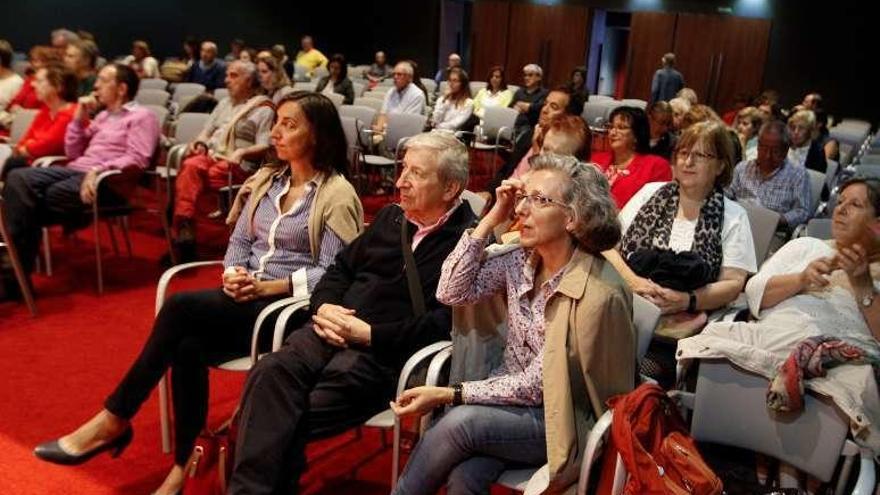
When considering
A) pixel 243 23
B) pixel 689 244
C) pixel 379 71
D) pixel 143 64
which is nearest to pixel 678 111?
pixel 689 244

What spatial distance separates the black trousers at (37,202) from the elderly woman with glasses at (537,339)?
2963 millimetres

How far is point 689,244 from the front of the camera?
2.93m

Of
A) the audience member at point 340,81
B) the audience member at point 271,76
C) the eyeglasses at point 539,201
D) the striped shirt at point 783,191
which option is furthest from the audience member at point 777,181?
the audience member at point 340,81

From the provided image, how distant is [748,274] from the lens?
2893mm

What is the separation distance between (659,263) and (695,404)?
0.79 meters

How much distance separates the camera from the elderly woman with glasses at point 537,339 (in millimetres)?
1963

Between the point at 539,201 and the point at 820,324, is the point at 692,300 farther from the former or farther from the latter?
the point at 539,201

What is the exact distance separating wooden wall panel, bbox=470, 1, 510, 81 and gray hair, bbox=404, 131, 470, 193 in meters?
14.5

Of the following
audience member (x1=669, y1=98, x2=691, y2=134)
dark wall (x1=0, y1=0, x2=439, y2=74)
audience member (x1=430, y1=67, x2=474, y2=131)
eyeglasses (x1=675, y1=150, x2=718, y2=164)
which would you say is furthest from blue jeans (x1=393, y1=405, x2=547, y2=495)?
dark wall (x1=0, y1=0, x2=439, y2=74)

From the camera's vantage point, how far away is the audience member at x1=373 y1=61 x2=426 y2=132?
7.75m

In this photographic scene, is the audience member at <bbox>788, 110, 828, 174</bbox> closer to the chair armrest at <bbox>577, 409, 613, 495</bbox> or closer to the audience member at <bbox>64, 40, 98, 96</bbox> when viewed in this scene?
the chair armrest at <bbox>577, 409, 613, 495</bbox>

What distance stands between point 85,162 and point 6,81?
2.52 m

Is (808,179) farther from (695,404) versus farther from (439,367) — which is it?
(439,367)

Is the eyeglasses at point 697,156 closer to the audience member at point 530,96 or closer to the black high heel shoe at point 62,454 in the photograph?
the black high heel shoe at point 62,454
